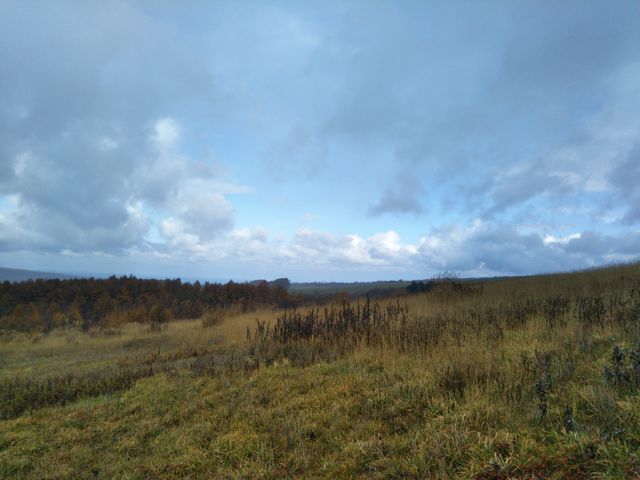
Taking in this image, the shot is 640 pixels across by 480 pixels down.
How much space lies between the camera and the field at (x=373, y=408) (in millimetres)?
3152

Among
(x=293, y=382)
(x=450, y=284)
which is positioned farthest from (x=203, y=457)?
(x=450, y=284)

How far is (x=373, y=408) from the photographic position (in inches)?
183

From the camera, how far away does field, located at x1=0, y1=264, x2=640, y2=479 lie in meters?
3.15

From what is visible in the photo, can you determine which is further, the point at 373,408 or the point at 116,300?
the point at 116,300

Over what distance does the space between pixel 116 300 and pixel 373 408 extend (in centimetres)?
3894

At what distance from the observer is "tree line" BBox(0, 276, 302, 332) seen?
27.0 metres

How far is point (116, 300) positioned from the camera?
36.0 m

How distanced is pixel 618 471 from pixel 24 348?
75.3 ft

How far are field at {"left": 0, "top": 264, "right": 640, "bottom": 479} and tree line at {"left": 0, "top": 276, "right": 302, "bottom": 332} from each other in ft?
61.2

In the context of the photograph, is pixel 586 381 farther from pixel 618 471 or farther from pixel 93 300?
pixel 93 300

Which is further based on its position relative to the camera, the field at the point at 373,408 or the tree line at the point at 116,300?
the tree line at the point at 116,300

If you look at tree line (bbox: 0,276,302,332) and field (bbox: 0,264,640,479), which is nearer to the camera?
field (bbox: 0,264,640,479)

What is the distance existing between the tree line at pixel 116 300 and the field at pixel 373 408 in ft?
61.2

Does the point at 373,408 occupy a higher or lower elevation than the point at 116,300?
higher
